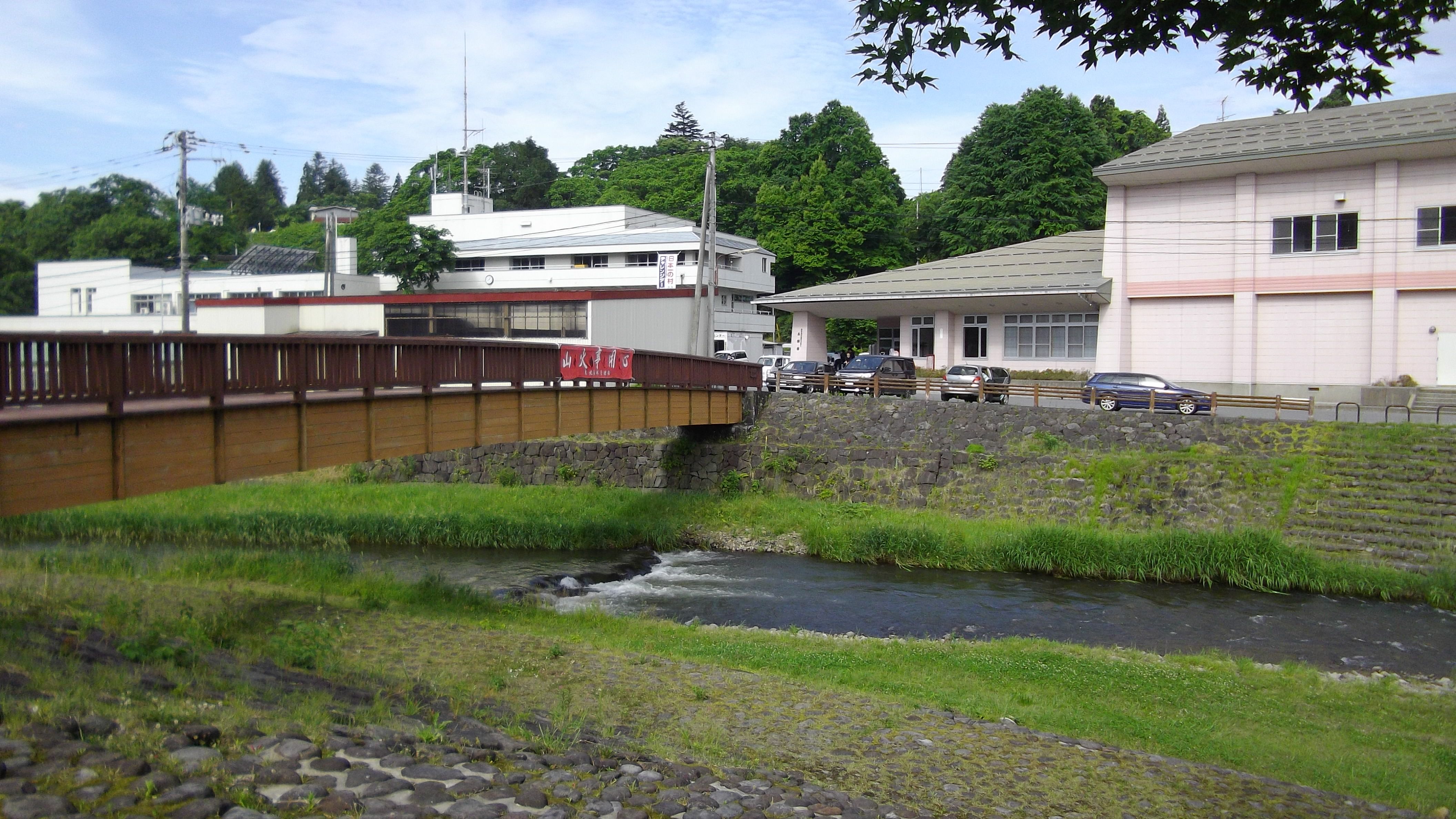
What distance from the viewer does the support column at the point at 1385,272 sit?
122ft

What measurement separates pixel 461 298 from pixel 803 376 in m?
21.9

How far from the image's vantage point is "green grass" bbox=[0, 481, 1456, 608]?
24203mm

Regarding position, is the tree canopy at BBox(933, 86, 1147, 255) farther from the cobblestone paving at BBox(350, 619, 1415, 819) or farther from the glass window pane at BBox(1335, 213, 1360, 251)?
the cobblestone paving at BBox(350, 619, 1415, 819)

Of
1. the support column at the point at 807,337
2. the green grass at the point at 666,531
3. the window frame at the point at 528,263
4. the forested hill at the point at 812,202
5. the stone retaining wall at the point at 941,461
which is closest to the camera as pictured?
the green grass at the point at 666,531

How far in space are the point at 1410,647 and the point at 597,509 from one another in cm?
2130

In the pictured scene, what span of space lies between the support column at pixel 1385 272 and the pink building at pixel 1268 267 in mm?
53

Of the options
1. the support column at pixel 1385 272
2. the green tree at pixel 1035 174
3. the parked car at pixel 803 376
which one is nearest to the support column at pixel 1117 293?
the support column at pixel 1385 272

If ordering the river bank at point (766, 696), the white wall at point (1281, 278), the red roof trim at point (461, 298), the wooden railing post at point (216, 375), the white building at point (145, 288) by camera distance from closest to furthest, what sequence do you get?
the river bank at point (766, 696) → the wooden railing post at point (216, 375) → the white wall at point (1281, 278) → the red roof trim at point (461, 298) → the white building at point (145, 288)

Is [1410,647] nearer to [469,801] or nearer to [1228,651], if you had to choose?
[1228,651]

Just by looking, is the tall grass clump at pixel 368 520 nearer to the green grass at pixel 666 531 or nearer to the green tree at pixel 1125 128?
the green grass at pixel 666 531

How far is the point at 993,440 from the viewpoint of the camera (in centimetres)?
3256

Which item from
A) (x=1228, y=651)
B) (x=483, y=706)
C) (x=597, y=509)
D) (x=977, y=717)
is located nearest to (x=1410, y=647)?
(x=1228, y=651)

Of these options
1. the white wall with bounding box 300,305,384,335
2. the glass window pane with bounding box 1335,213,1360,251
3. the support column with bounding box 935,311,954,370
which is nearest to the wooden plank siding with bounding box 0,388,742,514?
the support column with bounding box 935,311,954,370

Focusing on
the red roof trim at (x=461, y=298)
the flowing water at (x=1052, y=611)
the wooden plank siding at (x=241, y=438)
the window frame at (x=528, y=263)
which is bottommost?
the flowing water at (x=1052, y=611)
